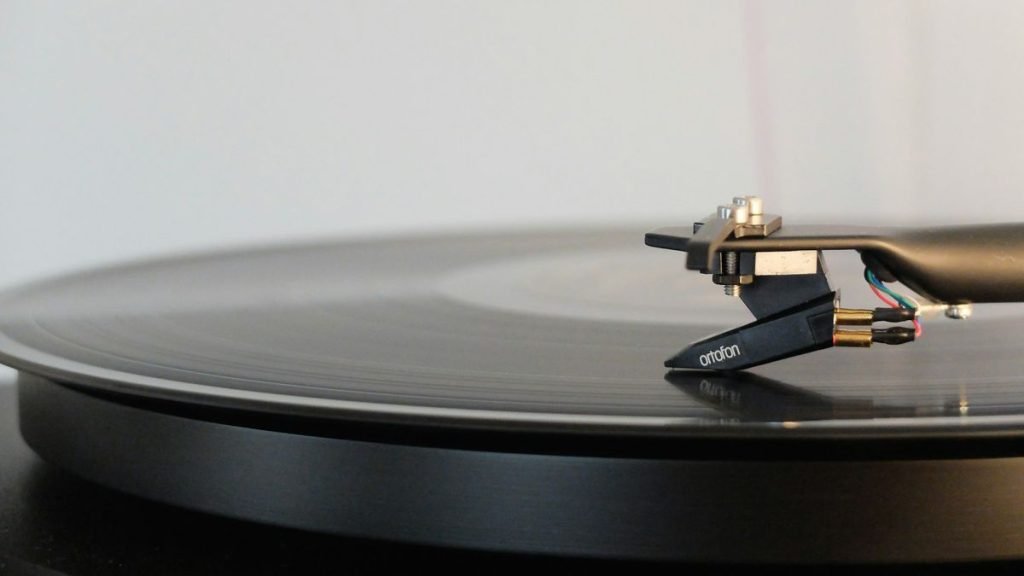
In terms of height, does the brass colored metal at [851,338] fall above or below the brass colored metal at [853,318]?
below

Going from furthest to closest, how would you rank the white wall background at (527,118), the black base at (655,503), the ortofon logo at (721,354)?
1. the white wall background at (527,118)
2. the ortofon logo at (721,354)
3. the black base at (655,503)

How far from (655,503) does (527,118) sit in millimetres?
1690

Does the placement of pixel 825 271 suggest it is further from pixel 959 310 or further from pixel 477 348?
pixel 477 348

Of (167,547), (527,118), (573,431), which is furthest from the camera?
(527,118)

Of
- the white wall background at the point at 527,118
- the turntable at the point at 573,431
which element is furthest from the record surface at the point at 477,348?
the white wall background at the point at 527,118

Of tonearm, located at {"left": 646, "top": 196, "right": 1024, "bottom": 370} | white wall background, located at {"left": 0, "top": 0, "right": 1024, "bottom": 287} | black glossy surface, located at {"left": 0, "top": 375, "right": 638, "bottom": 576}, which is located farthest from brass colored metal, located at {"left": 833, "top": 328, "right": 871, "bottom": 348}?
white wall background, located at {"left": 0, "top": 0, "right": 1024, "bottom": 287}

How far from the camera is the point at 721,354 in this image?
638mm

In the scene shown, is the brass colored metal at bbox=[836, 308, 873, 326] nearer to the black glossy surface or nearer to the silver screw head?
the silver screw head

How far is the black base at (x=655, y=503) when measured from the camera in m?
0.51

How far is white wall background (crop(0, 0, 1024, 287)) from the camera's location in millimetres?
1985

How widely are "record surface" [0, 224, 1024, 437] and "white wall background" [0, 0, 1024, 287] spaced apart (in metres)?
0.78

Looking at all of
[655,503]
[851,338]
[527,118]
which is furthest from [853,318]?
[527,118]

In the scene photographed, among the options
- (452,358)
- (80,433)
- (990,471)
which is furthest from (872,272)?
(80,433)

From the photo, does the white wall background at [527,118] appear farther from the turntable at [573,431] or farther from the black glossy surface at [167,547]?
the black glossy surface at [167,547]
